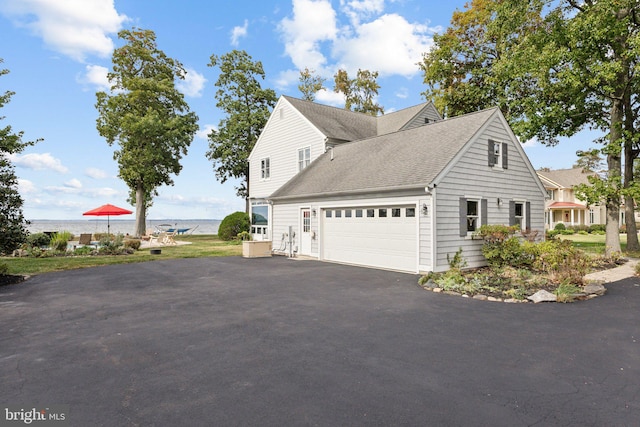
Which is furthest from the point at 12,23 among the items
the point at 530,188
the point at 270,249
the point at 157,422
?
the point at 530,188

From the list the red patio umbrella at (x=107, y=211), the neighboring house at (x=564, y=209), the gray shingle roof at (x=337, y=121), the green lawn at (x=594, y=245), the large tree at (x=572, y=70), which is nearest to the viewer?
the large tree at (x=572, y=70)

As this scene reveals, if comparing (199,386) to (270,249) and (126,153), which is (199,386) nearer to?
(270,249)

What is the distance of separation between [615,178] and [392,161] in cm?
1129

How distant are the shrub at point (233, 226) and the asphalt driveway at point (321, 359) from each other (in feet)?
60.3

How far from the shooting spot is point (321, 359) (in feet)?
15.2

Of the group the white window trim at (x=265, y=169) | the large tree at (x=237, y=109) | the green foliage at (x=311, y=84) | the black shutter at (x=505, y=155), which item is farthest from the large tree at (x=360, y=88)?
the black shutter at (x=505, y=155)

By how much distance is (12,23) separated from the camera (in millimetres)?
12750

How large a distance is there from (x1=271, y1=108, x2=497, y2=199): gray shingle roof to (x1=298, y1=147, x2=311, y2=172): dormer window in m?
2.24

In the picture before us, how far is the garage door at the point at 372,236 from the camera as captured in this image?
1236cm

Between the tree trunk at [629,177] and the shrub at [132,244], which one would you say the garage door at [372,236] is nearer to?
the shrub at [132,244]

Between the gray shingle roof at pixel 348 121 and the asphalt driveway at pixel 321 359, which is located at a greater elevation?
the gray shingle roof at pixel 348 121

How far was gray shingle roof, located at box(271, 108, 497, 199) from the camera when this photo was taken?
40.9 ft

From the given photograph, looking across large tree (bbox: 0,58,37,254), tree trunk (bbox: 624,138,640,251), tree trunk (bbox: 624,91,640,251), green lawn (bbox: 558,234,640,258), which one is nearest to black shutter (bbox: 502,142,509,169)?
green lawn (bbox: 558,234,640,258)

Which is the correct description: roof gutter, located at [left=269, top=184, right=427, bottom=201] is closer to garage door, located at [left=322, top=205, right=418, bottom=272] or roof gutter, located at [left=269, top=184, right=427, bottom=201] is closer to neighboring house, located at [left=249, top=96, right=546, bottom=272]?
neighboring house, located at [left=249, top=96, right=546, bottom=272]
